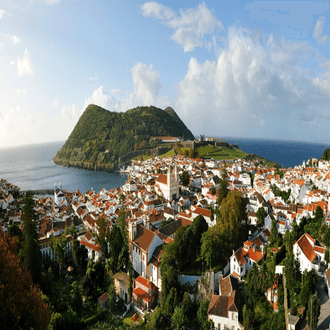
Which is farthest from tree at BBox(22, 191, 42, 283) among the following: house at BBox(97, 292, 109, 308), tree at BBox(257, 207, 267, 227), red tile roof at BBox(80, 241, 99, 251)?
tree at BBox(257, 207, 267, 227)

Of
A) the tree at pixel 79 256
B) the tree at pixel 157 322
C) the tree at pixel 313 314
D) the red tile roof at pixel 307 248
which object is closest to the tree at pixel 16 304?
the tree at pixel 157 322

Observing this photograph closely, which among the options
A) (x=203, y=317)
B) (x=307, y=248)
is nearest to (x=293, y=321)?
(x=203, y=317)

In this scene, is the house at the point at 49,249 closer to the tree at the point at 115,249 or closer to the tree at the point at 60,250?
the tree at the point at 60,250

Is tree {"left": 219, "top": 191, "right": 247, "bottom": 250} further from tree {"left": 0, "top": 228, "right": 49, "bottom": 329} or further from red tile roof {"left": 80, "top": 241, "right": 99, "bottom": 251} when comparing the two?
tree {"left": 0, "top": 228, "right": 49, "bottom": 329}

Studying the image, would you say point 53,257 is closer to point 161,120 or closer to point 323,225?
point 323,225

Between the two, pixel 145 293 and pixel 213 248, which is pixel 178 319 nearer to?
pixel 145 293

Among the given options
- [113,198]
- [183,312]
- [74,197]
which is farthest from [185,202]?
[74,197]
